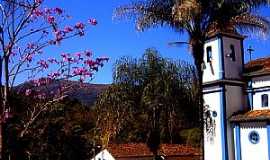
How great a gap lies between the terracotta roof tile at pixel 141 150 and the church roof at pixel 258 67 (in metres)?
9.05

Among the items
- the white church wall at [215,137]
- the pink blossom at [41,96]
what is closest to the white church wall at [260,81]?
the white church wall at [215,137]

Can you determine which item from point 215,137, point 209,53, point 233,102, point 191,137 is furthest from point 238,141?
point 191,137

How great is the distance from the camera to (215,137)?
1085 inches

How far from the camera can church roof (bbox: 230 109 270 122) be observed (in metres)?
25.4

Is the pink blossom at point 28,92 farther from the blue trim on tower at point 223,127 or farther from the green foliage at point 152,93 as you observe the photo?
the blue trim on tower at point 223,127

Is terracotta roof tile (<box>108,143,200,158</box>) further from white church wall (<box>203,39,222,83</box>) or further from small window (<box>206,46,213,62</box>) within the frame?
small window (<box>206,46,213,62</box>)

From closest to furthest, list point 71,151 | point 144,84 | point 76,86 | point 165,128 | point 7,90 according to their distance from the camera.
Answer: point 7,90, point 76,86, point 144,84, point 165,128, point 71,151

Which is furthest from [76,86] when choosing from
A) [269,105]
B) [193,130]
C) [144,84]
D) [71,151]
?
[193,130]

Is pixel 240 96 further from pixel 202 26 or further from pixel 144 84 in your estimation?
pixel 202 26

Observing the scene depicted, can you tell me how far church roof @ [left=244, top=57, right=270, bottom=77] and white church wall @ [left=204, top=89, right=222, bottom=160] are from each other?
7.72 ft

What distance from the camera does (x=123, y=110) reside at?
25594mm

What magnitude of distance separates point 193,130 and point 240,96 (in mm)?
13319

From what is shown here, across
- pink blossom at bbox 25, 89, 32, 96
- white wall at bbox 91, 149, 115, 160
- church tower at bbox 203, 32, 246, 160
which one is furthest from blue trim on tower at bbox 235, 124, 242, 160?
pink blossom at bbox 25, 89, 32, 96

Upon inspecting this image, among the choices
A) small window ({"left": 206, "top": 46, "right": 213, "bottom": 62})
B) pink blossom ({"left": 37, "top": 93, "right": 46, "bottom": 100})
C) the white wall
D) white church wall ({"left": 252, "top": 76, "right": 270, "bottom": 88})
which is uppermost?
small window ({"left": 206, "top": 46, "right": 213, "bottom": 62})
